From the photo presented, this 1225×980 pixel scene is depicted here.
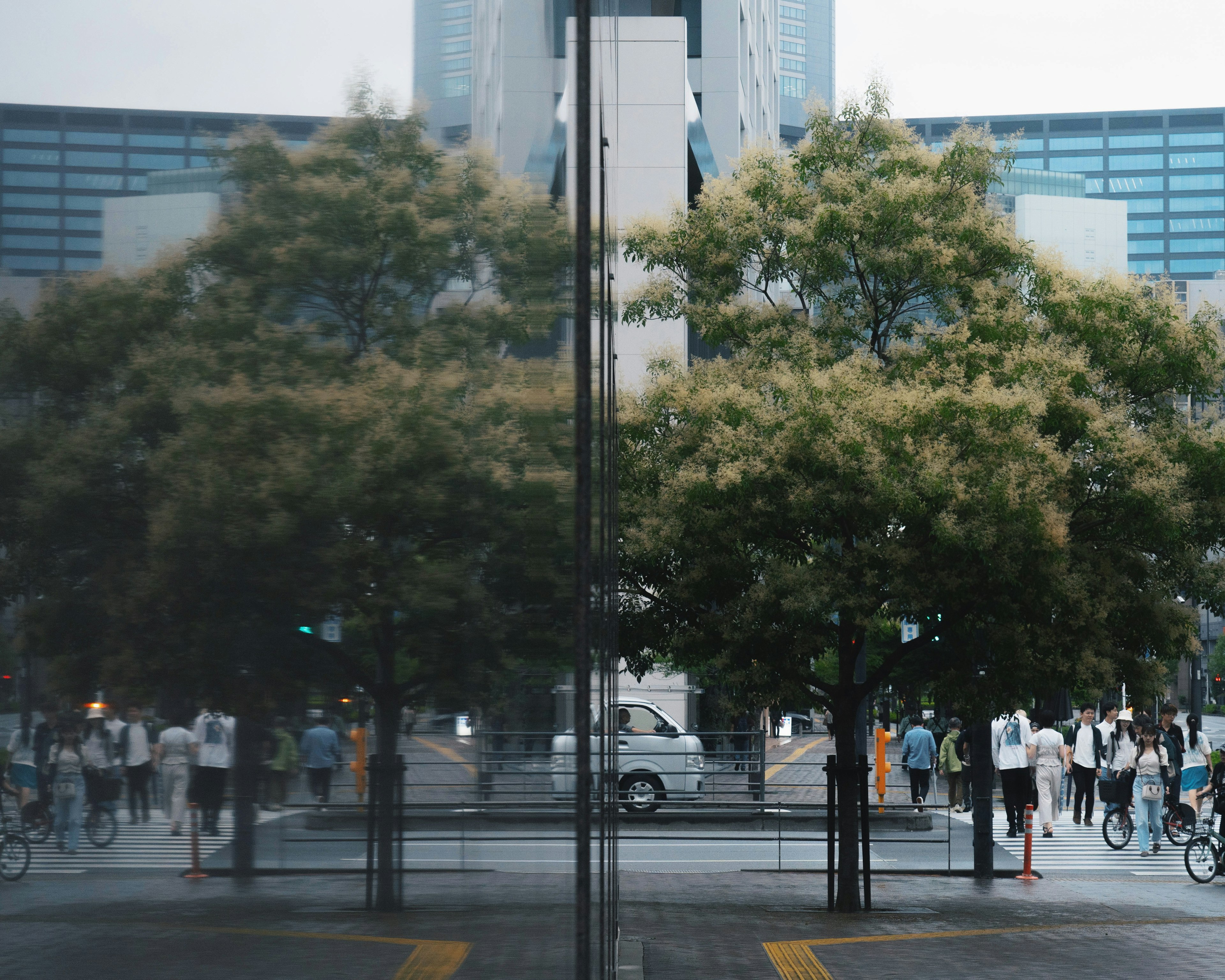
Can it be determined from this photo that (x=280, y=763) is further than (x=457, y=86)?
No

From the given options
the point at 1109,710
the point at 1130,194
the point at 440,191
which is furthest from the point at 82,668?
the point at 1130,194

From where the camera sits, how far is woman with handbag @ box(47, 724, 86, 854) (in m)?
0.76

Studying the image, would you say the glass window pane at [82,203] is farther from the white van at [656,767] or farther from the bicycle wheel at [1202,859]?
the white van at [656,767]

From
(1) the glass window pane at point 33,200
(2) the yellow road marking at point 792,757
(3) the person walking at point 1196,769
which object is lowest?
(2) the yellow road marking at point 792,757

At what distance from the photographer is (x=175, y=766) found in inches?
33.6

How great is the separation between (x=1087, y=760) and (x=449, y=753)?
21.5 meters

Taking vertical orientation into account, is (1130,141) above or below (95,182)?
above

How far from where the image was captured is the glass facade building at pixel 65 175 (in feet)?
2.46

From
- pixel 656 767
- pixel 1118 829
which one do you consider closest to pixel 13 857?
pixel 656 767

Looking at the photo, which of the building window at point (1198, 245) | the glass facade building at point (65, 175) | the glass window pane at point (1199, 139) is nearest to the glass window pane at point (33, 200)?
the glass facade building at point (65, 175)

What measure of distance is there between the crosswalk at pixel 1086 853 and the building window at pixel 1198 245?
154346 millimetres

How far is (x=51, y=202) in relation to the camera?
75 centimetres

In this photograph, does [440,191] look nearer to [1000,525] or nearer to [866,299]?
[1000,525]

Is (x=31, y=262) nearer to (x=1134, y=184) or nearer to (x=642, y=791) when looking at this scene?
(x=642, y=791)
